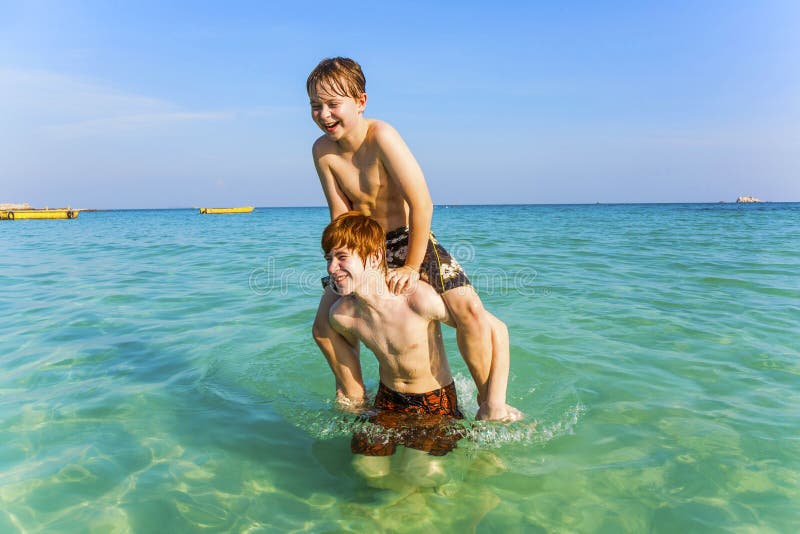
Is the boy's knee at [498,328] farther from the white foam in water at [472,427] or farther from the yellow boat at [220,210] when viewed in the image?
the yellow boat at [220,210]

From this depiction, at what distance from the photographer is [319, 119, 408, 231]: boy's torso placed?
2.99m

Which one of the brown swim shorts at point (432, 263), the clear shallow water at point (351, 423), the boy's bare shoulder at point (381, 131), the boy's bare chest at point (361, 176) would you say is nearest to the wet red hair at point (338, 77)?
the boy's bare shoulder at point (381, 131)

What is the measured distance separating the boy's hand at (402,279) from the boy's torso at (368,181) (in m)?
0.47

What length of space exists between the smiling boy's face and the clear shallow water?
6.45 ft

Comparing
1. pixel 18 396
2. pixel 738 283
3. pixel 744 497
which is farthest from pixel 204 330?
pixel 738 283

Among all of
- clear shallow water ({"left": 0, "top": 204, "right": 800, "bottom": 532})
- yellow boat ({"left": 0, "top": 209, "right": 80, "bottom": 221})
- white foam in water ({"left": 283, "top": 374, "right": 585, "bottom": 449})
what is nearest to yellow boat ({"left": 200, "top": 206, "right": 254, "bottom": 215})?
yellow boat ({"left": 0, "top": 209, "right": 80, "bottom": 221})

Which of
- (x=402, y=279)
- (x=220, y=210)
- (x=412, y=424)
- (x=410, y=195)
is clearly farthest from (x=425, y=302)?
(x=220, y=210)

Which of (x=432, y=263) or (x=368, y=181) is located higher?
(x=368, y=181)

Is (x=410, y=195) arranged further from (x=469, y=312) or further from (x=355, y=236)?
(x=469, y=312)

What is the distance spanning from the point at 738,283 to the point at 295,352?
23.9ft

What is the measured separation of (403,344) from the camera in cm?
295

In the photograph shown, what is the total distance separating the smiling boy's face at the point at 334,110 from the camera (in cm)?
279

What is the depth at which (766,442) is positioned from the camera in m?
3.10

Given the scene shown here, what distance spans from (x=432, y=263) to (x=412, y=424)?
3.36ft
